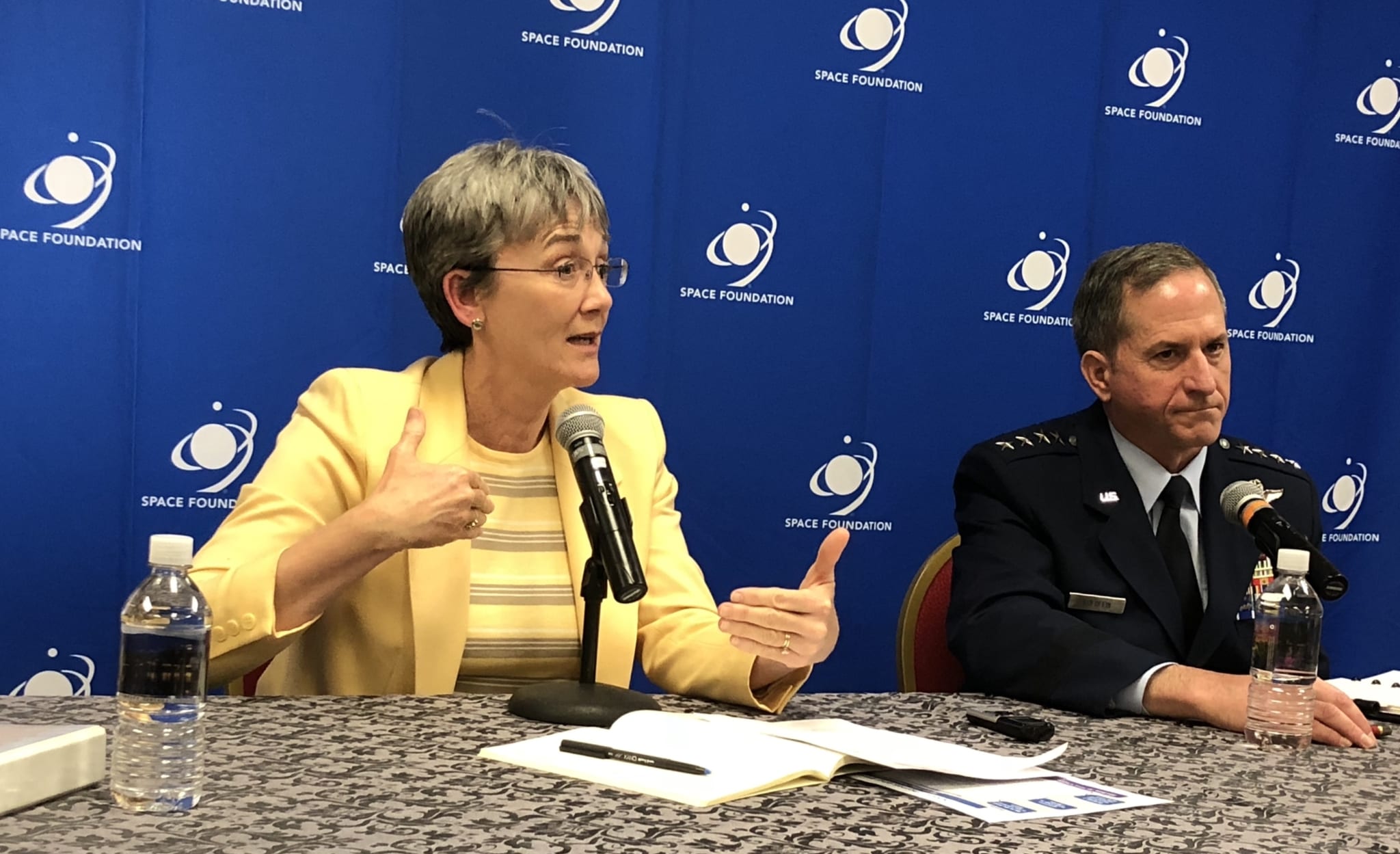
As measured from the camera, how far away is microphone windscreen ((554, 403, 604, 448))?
1.84m

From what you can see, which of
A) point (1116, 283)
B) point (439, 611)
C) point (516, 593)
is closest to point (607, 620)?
point (516, 593)

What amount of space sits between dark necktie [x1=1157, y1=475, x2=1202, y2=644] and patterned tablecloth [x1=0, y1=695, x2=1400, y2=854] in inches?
28.3

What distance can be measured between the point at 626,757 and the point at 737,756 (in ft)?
0.40

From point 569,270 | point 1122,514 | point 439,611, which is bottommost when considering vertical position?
point 439,611

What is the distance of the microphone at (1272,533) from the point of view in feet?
6.06

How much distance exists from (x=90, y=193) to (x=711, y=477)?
157 centimetres

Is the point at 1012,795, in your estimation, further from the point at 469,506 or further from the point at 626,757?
the point at 469,506

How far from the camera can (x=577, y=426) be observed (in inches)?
73.9

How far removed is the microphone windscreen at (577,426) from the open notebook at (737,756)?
1.19ft

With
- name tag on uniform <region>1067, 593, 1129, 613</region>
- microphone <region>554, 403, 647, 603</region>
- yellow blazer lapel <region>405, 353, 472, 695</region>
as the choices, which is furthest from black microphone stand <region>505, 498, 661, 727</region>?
name tag on uniform <region>1067, 593, 1129, 613</region>

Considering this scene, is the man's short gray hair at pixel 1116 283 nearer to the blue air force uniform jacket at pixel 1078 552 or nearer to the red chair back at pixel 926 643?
the blue air force uniform jacket at pixel 1078 552

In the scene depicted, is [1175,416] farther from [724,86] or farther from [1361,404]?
[1361,404]

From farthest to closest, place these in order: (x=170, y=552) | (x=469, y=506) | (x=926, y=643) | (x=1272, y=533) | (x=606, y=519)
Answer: (x=926, y=643) → (x=1272, y=533) → (x=469, y=506) → (x=606, y=519) → (x=170, y=552)

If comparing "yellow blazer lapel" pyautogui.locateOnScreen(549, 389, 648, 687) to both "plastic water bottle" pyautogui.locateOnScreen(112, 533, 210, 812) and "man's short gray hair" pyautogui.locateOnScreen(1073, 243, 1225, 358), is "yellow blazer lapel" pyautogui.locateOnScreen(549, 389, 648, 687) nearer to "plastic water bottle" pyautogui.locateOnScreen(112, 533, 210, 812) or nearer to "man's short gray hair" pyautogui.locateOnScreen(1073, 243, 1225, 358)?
"plastic water bottle" pyautogui.locateOnScreen(112, 533, 210, 812)
